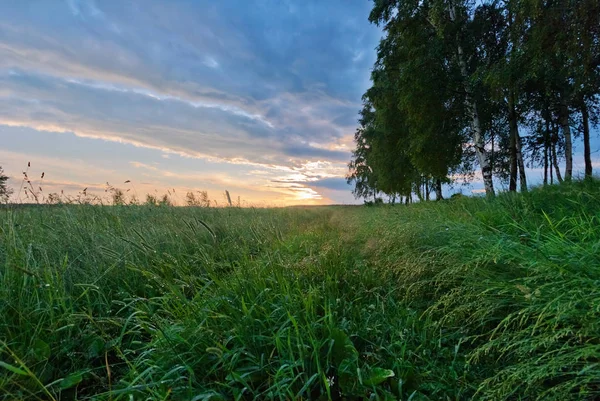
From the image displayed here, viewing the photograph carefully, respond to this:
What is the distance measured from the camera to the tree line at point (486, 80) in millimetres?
6980

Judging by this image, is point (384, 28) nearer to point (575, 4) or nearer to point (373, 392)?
point (575, 4)

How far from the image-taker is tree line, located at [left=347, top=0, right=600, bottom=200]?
6980 mm

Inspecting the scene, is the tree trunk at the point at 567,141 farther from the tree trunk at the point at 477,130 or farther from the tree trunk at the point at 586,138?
the tree trunk at the point at 477,130

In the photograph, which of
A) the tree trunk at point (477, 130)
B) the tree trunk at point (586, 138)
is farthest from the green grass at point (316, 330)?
the tree trunk at point (586, 138)

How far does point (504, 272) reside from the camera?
2.31 m

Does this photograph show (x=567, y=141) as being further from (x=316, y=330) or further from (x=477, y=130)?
(x=316, y=330)

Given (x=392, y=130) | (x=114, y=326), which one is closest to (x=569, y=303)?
(x=114, y=326)

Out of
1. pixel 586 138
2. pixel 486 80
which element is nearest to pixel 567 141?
pixel 586 138

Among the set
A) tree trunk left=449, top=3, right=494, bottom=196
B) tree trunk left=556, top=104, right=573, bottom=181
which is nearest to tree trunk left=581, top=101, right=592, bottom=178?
tree trunk left=556, top=104, right=573, bottom=181

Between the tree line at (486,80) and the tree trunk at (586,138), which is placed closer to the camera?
the tree line at (486,80)

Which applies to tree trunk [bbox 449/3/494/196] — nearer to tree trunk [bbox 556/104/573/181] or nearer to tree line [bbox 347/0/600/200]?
tree line [bbox 347/0/600/200]

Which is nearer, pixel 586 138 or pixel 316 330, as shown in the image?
pixel 316 330

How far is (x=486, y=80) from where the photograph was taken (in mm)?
8445

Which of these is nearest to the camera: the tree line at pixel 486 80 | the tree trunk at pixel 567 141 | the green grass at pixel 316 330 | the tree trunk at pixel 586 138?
the green grass at pixel 316 330
